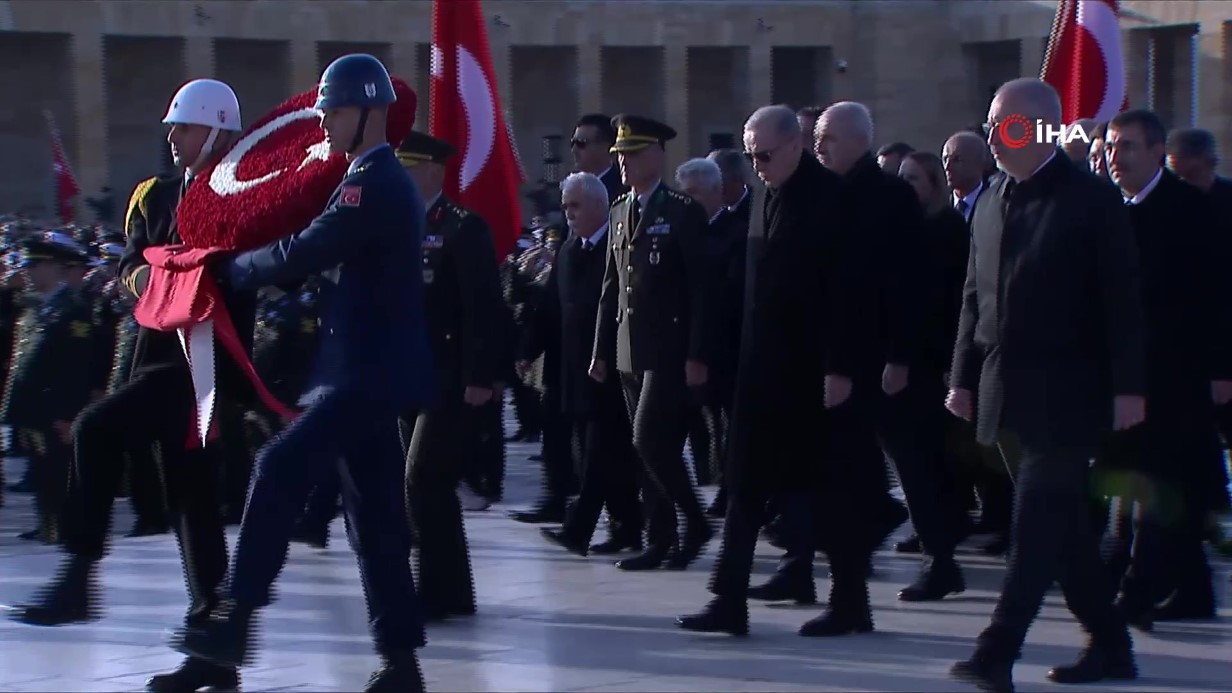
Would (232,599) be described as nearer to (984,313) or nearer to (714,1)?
(984,313)

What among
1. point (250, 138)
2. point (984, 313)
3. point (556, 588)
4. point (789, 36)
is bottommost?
point (556, 588)

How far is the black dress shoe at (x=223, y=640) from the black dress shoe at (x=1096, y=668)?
8.60 ft

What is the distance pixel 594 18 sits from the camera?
154 ft

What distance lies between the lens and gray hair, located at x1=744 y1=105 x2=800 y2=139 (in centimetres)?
717

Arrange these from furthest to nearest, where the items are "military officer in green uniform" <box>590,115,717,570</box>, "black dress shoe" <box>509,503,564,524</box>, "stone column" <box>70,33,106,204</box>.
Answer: "stone column" <box>70,33,106,204</box>, "black dress shoe" <box>509,503,564,524</box>, "military officer in green uniform" <box>590,115,717,570</box>

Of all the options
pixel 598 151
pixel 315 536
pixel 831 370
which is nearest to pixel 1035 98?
pixel 831 370

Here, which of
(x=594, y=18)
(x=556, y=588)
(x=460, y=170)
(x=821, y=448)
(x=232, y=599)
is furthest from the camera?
(x=594, y=18)

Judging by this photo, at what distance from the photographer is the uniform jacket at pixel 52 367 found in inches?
402

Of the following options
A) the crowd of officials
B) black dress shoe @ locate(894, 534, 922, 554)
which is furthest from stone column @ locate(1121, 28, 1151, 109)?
black dress shoe @ locate(894, 534, 922, 554)

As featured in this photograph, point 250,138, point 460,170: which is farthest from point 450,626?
point 460,170

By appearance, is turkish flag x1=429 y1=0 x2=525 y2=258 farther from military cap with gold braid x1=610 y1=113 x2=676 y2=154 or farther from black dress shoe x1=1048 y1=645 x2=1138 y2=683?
black dress shoe x1=1048 y1=645 x2=1138 y2=683

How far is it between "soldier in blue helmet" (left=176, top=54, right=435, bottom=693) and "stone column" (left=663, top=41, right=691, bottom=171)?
4203 cm

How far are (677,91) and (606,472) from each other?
39.7m

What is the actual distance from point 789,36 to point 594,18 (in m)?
5.38
